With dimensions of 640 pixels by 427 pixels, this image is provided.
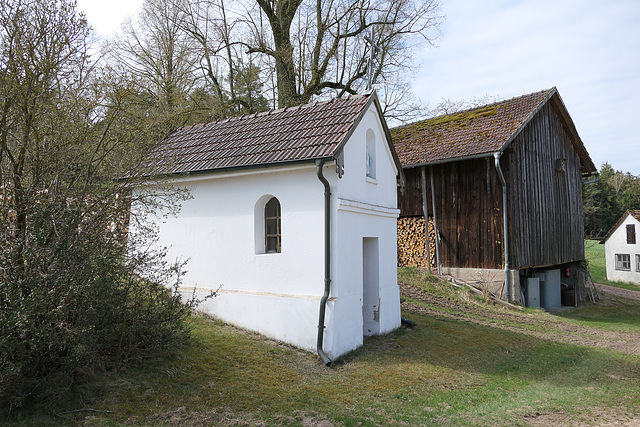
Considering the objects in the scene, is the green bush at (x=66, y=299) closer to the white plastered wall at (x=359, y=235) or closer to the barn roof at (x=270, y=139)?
the barn roof at (x=270, y=139)

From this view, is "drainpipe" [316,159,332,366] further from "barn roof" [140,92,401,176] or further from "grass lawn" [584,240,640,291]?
"grass lawn" [584,240,640,291]

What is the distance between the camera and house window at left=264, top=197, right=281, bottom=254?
9.99m

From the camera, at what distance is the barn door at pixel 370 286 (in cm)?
1066

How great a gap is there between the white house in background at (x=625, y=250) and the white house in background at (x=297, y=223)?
96.3ft

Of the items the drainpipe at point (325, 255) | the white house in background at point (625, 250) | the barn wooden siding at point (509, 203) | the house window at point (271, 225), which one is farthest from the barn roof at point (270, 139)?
the white house in background at point (625, 250)

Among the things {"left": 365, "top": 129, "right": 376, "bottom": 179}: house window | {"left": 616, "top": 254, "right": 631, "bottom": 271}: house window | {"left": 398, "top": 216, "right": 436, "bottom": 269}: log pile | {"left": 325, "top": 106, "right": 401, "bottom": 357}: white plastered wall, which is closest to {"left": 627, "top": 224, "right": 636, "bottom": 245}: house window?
{"left": 616, "top": 254, "right": 631, "bottom": 271}: house window

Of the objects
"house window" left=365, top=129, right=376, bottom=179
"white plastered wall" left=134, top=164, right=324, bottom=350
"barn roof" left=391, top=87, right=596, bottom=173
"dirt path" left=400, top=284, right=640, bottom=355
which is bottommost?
"dirt path" left=400, top=284, right=640, bottom=355

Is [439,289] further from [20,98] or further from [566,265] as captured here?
[20,98]

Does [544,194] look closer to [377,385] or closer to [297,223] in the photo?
[297,223]

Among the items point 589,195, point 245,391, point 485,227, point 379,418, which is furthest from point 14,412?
point 589,195

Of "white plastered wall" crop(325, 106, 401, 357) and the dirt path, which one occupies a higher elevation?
"white plastered wall" crop(325, 106, 401, 357)

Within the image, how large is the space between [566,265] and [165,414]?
20.0 m

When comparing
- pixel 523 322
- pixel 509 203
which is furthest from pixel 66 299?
pixel 509 203

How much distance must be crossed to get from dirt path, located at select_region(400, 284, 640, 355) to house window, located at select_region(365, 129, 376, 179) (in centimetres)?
495
